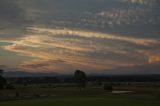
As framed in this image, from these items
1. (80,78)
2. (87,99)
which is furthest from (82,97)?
(80,78)

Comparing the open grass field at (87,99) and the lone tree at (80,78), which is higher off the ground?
the lone tree at (80,78)

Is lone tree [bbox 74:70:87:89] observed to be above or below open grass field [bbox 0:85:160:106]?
above

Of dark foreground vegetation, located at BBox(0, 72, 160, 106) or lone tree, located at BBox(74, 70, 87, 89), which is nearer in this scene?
dark foreground vegetation, located at BBox(0, 72, 160, 106)

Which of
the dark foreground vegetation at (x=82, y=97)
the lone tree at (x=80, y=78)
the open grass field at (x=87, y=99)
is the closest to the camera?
the open grass field at (x=87, y=99)

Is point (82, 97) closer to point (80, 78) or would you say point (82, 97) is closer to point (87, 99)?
point (87, 99)

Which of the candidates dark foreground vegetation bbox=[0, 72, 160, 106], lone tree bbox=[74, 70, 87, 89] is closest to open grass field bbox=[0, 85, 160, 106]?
dark foreground vegetation bbox=[0, 72, 160, 106]

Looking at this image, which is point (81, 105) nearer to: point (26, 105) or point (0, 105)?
point (26, 105)

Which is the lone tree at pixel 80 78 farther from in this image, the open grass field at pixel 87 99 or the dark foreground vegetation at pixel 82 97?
the open grass field at pixel 87 99

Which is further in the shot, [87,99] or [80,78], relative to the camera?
[80,78]

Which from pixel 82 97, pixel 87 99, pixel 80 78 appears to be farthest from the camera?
pixel 80 78

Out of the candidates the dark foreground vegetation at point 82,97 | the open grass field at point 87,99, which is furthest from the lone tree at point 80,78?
the open grass field at point 87,99

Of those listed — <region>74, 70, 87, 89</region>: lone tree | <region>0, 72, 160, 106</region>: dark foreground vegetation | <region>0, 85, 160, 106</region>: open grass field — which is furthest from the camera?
<region>74, 70, 87, 89</region>: lone tree

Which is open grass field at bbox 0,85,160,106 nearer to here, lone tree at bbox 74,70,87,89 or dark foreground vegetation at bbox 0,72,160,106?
dark foreground vegetation at bbox 0,72,160,106

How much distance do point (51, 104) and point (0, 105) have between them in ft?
24.3
